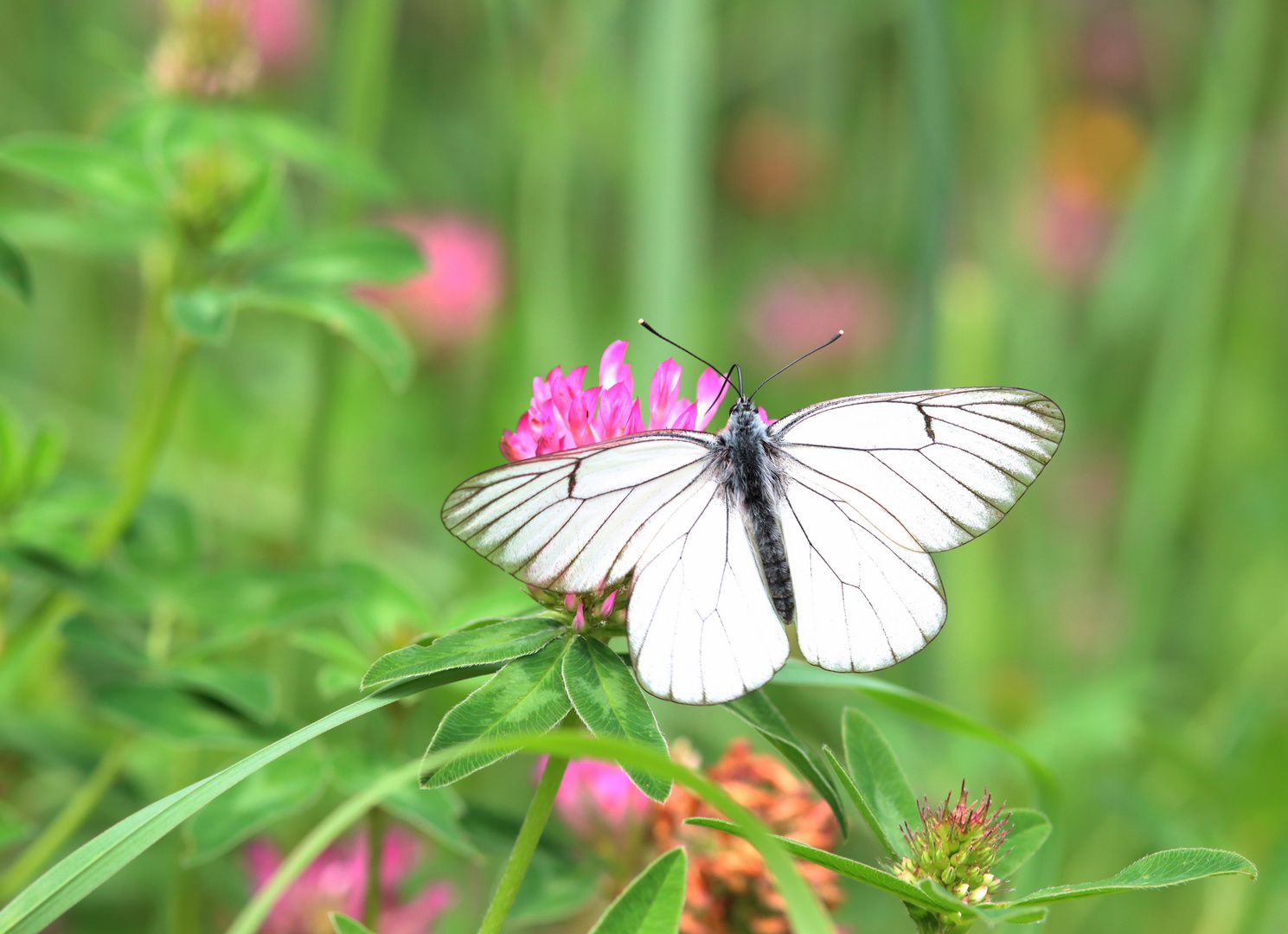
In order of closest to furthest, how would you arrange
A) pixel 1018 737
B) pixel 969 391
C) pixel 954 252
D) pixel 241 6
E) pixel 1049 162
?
pixel 969 391
pixel 241 6
pixel 1018 737
pixel 954 252
pixel 1049 162

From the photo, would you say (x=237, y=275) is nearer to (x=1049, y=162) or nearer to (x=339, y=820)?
(x=339, y=820)

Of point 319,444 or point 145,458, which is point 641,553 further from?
point 319,444

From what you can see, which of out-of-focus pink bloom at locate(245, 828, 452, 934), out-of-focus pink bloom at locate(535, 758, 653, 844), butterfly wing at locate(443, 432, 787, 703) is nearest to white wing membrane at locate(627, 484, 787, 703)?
butterfly wing at locate(443, 432, 787, 703)

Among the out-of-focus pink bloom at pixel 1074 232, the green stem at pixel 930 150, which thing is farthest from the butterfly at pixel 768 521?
the out-of-focus pink bloom at pixel 1074 232

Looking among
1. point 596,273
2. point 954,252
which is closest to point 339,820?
point 954,252

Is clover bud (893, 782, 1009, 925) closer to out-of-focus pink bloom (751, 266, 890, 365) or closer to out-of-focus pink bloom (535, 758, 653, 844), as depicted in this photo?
out-of-focus pink bloom (535, 758, 653, 844)

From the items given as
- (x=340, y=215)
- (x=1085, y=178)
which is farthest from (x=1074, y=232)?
(x=340, y=215)

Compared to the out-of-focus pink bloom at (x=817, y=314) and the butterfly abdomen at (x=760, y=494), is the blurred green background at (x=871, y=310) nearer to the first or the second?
the out-of-focus pink bloom at (x=817, y=314)
